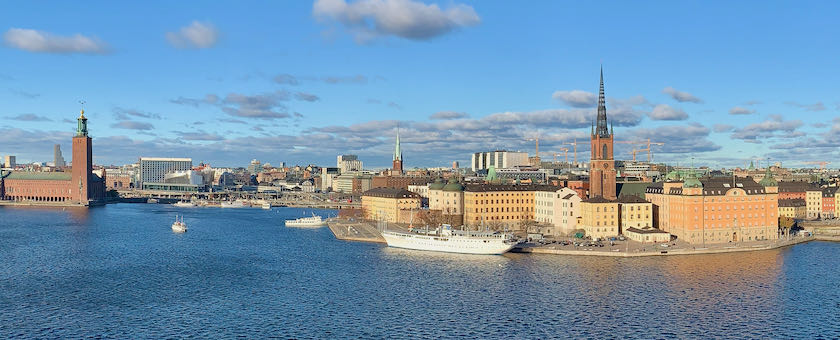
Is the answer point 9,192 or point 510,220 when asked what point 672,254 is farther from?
point 9,192

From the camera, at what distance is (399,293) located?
155 ft

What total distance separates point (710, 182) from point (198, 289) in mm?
54110

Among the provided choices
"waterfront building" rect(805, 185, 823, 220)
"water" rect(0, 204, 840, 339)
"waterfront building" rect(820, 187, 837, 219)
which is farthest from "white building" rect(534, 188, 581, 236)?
"waterfront building" rect(820, 187, 837, 219)

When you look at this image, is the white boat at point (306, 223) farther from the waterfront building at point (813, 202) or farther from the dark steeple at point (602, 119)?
the waterfront building at point (813, 202)

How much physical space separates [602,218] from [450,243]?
1775cm

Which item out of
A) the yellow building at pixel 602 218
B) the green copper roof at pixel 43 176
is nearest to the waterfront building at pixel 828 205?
the yellow building at pixel 602 218

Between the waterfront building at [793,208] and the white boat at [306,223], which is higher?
the waterfront building at [793,208]

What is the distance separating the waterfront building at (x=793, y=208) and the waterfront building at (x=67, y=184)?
130m

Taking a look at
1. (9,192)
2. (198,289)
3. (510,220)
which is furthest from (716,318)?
(9,192)

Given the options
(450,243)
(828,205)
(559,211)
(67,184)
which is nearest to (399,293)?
(450,243)

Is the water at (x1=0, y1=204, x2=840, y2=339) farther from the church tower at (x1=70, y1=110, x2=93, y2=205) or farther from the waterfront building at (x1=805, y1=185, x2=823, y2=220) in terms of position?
the church tower at (x1=70, y1=110, x2=93, y2=205)

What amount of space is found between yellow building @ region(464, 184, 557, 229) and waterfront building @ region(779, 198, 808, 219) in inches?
1160

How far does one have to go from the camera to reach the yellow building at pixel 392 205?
99188 millimetres

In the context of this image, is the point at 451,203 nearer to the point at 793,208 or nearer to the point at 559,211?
the point at 559,211
